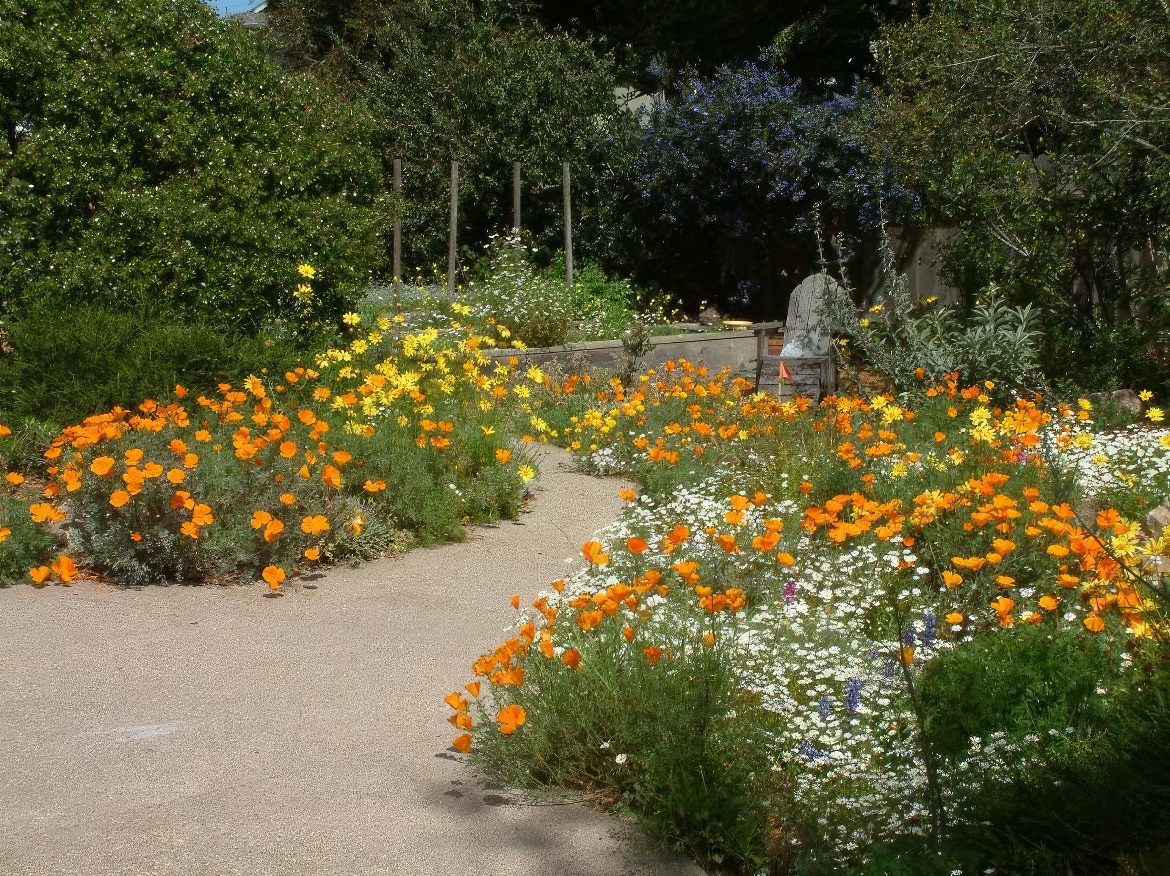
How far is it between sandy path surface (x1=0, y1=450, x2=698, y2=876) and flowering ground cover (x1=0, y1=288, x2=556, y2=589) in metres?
0.17

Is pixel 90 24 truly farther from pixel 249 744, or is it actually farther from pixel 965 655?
pixel 965 655

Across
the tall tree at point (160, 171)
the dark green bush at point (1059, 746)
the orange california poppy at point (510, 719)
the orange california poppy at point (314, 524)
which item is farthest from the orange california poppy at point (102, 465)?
the dark green bush at point (1059, 746)

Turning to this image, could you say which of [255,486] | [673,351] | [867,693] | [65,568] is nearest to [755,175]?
[673,351]

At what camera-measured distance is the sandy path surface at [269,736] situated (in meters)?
2.82

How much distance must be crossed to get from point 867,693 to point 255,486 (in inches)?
113

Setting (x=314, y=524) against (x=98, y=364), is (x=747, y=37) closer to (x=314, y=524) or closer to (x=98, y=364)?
(x=98, y=364)

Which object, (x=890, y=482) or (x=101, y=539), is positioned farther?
(x=890, y=482)

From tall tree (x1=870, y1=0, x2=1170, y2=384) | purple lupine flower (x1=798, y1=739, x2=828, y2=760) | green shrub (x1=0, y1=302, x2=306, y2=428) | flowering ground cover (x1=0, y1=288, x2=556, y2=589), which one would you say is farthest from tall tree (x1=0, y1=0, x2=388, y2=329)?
purple lupine flower (x1=798, y1=739, x2=828, y2=760)

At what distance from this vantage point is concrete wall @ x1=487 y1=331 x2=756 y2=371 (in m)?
10.3

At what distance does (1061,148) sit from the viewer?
380 inches

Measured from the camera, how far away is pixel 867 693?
354 cm

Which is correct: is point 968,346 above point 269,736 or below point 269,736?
above

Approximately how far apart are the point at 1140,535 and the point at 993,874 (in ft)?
9.51

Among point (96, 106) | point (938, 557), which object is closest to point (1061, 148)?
point (938, 557)
